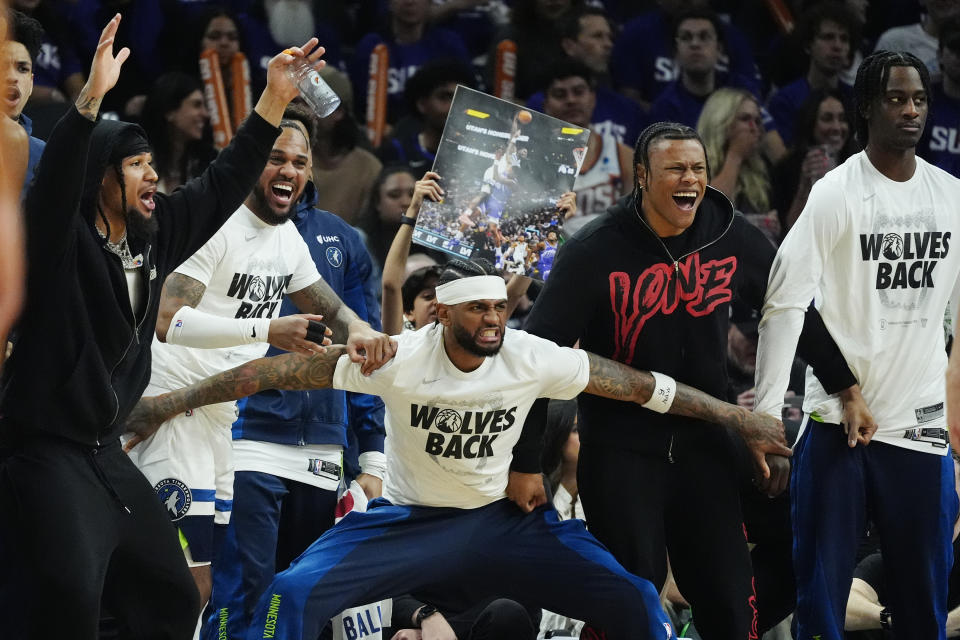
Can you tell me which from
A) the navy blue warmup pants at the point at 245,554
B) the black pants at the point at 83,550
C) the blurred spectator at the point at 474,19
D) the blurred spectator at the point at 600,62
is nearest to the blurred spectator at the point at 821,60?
the blurred spectator at the point at 600,62

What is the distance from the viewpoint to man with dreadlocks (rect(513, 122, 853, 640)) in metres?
4.48

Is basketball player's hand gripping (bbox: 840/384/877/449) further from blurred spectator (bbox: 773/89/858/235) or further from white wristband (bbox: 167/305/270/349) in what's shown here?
blurred spectator (bbox: 773/89/858/235)

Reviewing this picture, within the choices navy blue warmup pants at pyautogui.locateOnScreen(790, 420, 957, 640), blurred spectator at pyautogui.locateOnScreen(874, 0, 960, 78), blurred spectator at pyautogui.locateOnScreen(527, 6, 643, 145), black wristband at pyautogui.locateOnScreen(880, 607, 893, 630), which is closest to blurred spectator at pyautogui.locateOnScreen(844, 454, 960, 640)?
black wristband at pyautogui.locateOnScreen(880, 607, 893, 630)

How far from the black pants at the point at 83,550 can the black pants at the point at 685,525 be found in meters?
1.38

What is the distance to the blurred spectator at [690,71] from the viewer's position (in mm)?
8234

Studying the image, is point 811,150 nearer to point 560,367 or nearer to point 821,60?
point 821,60

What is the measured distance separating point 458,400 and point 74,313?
1248 millimetres

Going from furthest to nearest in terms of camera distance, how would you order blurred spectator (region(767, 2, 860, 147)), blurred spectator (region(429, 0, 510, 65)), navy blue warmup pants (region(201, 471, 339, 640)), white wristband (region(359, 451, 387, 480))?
blurred spectator (region(429, 0, 510, 65)) → blurred spectator (region(767, 2, 860, 147)) → white wristband (region(359, 451, 387, 480)) → navy blue warmup pants (region(201, 471, 339, 640))

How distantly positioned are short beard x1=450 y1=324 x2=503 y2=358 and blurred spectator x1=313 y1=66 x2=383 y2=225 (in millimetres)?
3013

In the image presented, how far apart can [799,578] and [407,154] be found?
3.84 metres

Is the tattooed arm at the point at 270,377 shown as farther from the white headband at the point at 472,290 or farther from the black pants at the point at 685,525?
the black pants at the point at 685,525

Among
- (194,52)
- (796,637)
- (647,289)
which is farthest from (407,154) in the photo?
(796,637)

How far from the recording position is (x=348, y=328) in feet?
15.8

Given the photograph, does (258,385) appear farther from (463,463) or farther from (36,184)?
(36,184)
